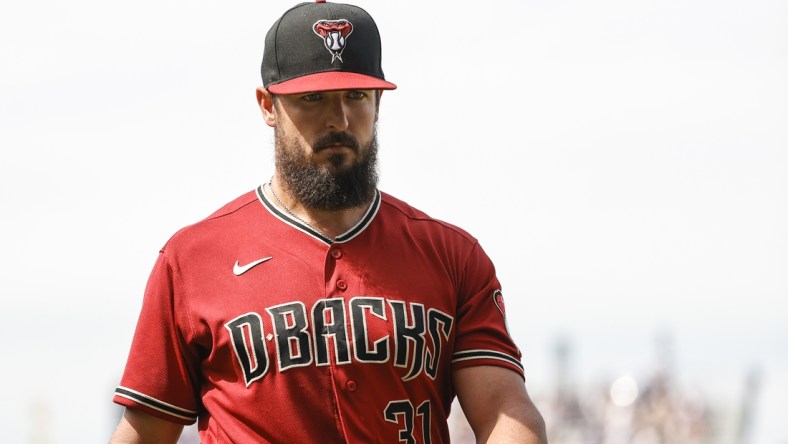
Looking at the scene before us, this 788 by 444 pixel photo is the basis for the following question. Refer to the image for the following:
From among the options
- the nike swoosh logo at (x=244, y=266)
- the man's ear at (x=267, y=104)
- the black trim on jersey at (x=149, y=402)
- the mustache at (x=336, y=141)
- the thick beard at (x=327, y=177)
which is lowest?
the black trim on jersey at (x=149, y=402)

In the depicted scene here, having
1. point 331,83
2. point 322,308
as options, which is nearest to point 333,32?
point 331,83

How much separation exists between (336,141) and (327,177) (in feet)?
0.48

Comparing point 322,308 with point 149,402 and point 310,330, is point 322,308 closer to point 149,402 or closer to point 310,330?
point 310,330

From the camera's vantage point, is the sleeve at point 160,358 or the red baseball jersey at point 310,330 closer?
the red baseball jersey at point 310,330

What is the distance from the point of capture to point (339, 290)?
5832 mm

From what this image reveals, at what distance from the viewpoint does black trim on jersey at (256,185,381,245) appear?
236 inches

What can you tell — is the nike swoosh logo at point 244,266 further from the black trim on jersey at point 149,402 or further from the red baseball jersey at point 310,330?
the black trim on jersey at point 149,402

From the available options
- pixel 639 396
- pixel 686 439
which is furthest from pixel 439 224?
pixel 639 396

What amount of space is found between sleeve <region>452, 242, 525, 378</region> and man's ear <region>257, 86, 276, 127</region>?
0.95 meters

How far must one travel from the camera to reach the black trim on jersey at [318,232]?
19.7ft

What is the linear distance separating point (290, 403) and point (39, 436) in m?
19.2

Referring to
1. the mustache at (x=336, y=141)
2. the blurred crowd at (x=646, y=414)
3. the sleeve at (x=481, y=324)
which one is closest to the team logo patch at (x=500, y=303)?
the sleeve at (x=481, y=324)

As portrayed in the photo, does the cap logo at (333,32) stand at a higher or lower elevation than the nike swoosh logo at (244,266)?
higher

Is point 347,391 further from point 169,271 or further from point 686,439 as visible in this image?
point 686,439
